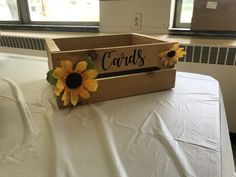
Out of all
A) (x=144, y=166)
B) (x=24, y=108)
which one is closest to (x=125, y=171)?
(x=144, y=166)

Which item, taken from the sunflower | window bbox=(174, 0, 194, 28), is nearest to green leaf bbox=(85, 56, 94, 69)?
the sunflower

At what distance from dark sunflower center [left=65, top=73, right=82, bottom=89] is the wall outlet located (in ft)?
3.56

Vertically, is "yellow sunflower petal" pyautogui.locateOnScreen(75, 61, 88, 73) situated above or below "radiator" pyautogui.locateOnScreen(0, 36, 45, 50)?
above

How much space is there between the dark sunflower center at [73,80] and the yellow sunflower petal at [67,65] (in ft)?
0.05

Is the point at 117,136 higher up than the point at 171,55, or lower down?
lower down

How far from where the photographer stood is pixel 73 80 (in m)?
0.57

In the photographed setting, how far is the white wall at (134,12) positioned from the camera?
4.77 ft

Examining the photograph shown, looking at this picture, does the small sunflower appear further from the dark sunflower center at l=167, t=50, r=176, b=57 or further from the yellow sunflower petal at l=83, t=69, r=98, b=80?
the yellow sunflower petal at l=83, t=69, r=98, b=80

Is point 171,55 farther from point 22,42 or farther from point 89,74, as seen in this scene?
point 22,42

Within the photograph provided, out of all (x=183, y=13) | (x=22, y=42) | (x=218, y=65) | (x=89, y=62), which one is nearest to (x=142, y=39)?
(x=89, y=62)

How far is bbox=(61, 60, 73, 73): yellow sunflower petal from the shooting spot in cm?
56

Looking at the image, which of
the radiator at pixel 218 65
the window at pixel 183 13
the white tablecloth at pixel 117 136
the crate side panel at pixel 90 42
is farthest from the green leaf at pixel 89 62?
the window at pixel 183 13

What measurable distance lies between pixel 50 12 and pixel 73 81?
1.59 metres

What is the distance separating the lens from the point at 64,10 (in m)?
1.86
